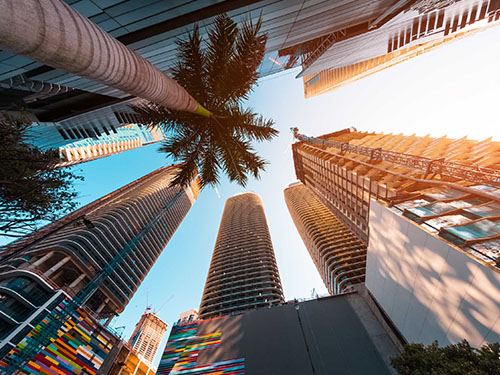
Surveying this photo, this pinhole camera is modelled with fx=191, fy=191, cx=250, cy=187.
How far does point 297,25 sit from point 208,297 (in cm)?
5740

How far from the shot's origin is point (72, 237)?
5109 centimetres

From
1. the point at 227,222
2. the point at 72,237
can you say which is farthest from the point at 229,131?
the point at 227,222

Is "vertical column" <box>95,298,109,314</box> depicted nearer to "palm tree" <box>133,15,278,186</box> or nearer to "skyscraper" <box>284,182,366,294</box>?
"skyscraper" <box>284,182,366,294</box>

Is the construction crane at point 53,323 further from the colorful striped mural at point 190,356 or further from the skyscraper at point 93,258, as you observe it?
the colorful striped mural at point 190,356

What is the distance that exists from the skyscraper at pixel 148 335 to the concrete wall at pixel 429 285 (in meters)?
140

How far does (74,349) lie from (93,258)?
973 inches

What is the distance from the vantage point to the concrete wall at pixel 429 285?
7.70 metres

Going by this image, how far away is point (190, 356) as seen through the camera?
21172mm

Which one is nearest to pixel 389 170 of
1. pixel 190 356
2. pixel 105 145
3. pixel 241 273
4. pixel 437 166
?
pixel 437 166

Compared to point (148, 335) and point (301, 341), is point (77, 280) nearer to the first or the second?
point (301, 341)

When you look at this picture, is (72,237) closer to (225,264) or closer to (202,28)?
(225,264)

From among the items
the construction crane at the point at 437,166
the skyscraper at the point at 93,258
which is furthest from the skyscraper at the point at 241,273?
the construction crane at the point at 437,166

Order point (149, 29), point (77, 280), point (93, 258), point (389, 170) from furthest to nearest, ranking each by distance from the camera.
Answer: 1. point (93, 258)
2. point (77, 280)
3. point (389, 170)
4. point (149, 29)

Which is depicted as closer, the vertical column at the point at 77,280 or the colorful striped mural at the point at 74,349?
the colorful striped mural at the point at 74,349
